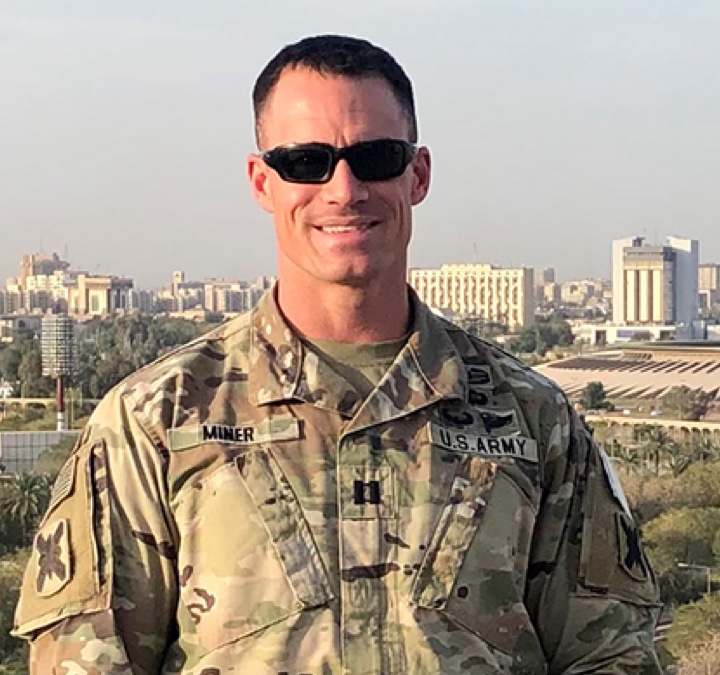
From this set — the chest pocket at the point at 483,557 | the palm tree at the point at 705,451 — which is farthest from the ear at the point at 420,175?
the palm tree at the point at 705,451

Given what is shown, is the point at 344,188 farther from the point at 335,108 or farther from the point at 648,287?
the point at 648,287

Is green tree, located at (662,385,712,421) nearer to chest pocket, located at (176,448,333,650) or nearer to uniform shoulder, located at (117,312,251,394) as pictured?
uniform shoulder, located at (117,312,251,394)

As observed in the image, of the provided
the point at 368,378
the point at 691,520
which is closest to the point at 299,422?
the point at 368,378

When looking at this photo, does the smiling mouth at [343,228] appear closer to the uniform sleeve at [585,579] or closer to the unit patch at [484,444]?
the unit patch at [484,444]

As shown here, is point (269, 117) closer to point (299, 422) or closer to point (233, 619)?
point (299, 422)

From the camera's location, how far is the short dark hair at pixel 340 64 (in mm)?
1817

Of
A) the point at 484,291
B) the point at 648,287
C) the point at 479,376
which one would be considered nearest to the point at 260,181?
the point at 479,376

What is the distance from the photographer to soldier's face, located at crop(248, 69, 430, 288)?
5.95ft

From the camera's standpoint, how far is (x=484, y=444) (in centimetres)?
189

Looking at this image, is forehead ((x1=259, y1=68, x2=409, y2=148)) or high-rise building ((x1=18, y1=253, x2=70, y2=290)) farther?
high-rise building ((x1=18, y1=253, x2=70, y2=290))

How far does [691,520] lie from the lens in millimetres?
17281

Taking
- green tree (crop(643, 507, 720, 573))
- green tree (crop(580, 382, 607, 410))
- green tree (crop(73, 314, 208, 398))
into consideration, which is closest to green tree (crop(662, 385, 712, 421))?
green tree (crop(580, 382, 607, 410))

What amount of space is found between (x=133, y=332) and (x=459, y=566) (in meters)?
60.4

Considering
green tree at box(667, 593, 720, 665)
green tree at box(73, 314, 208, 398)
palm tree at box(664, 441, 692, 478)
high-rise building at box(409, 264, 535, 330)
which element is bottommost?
green tree at box(667, 593, 720, 665)
